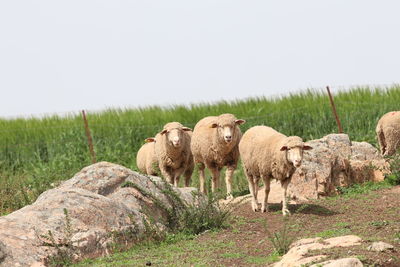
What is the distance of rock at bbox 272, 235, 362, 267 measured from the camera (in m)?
9.07

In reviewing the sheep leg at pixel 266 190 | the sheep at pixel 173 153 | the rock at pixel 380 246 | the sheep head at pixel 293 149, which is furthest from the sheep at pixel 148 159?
the rock at pixel 380 246

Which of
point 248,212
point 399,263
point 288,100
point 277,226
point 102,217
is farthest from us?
point 288,100

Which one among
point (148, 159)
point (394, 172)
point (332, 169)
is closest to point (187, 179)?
point (148, 159)

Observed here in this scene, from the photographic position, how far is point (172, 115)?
29.2 meters

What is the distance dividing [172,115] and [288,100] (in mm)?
4465

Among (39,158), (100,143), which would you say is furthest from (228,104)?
(39,158)

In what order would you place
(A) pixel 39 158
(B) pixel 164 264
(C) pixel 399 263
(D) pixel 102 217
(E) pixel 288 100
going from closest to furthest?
(C) pixel 399 263, (B) pixel 164 264, (D) pixel 102 217, (A) pixel 39 158, (E) pixel 288 100

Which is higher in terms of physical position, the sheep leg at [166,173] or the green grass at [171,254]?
the sheep leg at [166,173]

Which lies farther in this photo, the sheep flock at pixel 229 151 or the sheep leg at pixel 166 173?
the sheep leg at pixel 166 173

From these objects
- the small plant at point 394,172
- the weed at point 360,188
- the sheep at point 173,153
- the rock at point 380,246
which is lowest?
the weed at point 360,188

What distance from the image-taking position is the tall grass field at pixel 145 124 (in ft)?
88.4

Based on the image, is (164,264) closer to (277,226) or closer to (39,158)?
(277,226)

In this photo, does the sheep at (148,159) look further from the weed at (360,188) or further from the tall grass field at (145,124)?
the tall grass field at (145,124)

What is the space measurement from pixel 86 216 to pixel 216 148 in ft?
17.4
